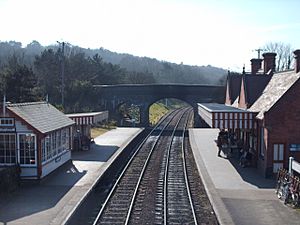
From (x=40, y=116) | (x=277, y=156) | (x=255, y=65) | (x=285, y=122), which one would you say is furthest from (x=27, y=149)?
(x=255, y=65)

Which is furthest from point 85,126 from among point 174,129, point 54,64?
point 54,64

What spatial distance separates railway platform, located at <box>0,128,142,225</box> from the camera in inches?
534

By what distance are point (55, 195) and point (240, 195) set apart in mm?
6856

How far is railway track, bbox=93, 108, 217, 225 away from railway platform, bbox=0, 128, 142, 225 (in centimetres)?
106

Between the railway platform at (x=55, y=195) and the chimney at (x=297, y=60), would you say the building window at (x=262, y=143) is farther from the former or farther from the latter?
the railway platform at (x=55, y=195)

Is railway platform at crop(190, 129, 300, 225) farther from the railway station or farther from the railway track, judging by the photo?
the railway track

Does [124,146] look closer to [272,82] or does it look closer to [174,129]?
[272,82]

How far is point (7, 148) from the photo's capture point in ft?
61.1

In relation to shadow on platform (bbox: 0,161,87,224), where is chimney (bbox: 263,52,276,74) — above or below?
above

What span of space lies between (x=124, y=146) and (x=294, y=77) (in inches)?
545

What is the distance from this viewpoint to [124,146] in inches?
1240

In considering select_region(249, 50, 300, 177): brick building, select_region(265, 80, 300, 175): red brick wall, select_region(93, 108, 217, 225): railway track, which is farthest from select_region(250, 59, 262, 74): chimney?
select_region(265, 80, 300, 175): red brick wall

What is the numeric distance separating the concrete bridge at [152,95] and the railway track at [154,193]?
78.4 feet

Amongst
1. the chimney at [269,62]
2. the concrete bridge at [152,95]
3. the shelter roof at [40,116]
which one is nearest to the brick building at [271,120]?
the chimney at [269,62]
